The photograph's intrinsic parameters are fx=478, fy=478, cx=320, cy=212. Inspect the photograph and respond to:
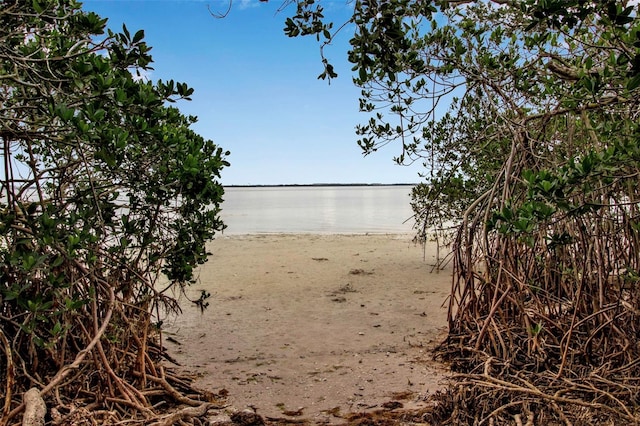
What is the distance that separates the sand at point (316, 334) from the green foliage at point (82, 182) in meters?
1.13

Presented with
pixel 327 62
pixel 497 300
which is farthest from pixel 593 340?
pixel 327 62

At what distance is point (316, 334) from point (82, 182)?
296 centimetres

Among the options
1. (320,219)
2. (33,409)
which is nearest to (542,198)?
(33,409)

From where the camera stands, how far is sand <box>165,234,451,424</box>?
3.71 metres

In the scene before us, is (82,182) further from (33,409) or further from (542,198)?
(542,198)

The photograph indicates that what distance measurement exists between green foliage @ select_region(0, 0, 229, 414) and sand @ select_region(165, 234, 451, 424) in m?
1.13

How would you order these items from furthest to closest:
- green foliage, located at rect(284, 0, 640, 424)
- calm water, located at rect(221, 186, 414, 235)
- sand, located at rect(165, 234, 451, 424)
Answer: calm water, located at rect(221, 186, 414, 235), sand, located at rect(165, 234, 451, 424), green foliage, located at rect(284, 0, 640, 424)

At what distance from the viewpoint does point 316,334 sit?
5.29 meters

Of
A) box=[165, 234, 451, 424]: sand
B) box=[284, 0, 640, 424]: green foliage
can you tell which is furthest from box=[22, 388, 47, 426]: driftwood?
box=[284, 0, 640, 424]: green foliage

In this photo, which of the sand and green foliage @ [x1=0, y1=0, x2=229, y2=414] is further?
the sand

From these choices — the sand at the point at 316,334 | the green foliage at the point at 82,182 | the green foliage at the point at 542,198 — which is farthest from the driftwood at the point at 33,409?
the green foliage at the point at 542,198

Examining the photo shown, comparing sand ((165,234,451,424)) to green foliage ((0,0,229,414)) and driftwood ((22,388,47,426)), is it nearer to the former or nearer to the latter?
green foliage ((0,0,229,414))

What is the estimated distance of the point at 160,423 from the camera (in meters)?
2.71

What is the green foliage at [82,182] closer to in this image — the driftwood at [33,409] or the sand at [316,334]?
the driftwood at [33,409]
